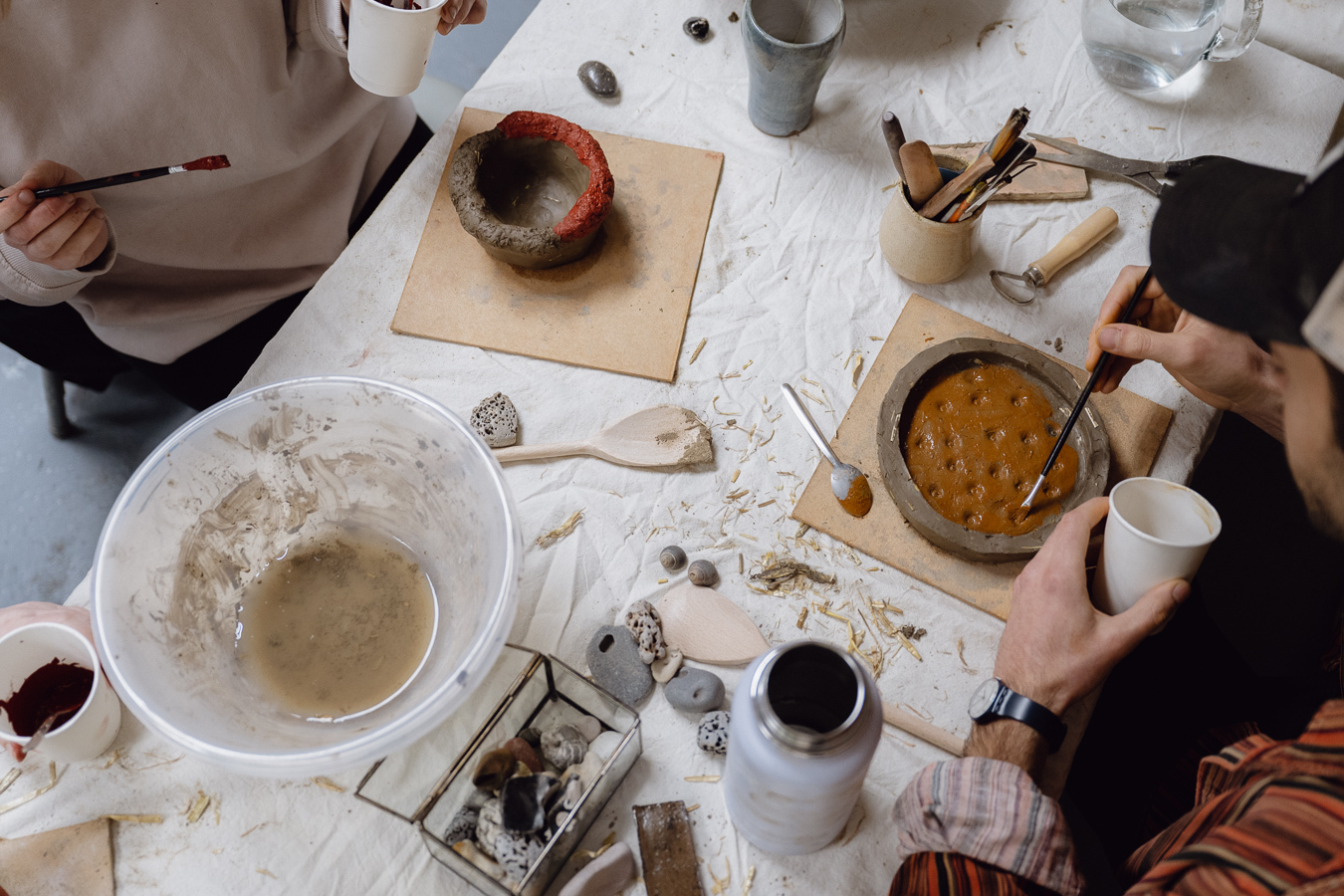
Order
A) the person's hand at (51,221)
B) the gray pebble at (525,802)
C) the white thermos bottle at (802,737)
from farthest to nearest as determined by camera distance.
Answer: the person's hand at (51,221)
the gray pebble at (525,802)
the white thermos bottle at (802,737)

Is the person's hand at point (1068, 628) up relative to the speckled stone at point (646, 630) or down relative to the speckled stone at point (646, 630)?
up

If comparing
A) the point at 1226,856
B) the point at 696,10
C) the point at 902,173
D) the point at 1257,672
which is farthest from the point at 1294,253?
the point at 696,10

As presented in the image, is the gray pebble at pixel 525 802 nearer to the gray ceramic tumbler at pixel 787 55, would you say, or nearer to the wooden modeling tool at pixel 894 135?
the wooden modeling tool at pixel 894 135

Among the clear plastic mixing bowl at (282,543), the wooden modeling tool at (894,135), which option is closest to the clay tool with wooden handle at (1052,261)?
the wooden modeling tool at (894,135)

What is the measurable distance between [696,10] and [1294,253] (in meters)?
1.19

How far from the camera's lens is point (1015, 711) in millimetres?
900

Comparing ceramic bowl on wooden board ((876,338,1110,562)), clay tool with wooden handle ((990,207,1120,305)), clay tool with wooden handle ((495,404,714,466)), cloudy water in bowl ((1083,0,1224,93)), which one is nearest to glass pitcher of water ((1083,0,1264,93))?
cloudy water in bowl ((1083,0,1224,93))

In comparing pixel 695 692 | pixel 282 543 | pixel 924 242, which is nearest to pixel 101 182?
pixel 282 543

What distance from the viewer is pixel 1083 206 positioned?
50.9 inches

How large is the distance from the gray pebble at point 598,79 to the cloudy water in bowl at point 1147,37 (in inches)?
31.9

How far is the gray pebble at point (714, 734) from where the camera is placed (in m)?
0.93

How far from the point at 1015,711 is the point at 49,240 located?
4.29ft

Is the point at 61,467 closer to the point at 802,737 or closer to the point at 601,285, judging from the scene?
the point at 601,285

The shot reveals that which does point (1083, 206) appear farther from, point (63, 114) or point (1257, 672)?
point (63, 114)
